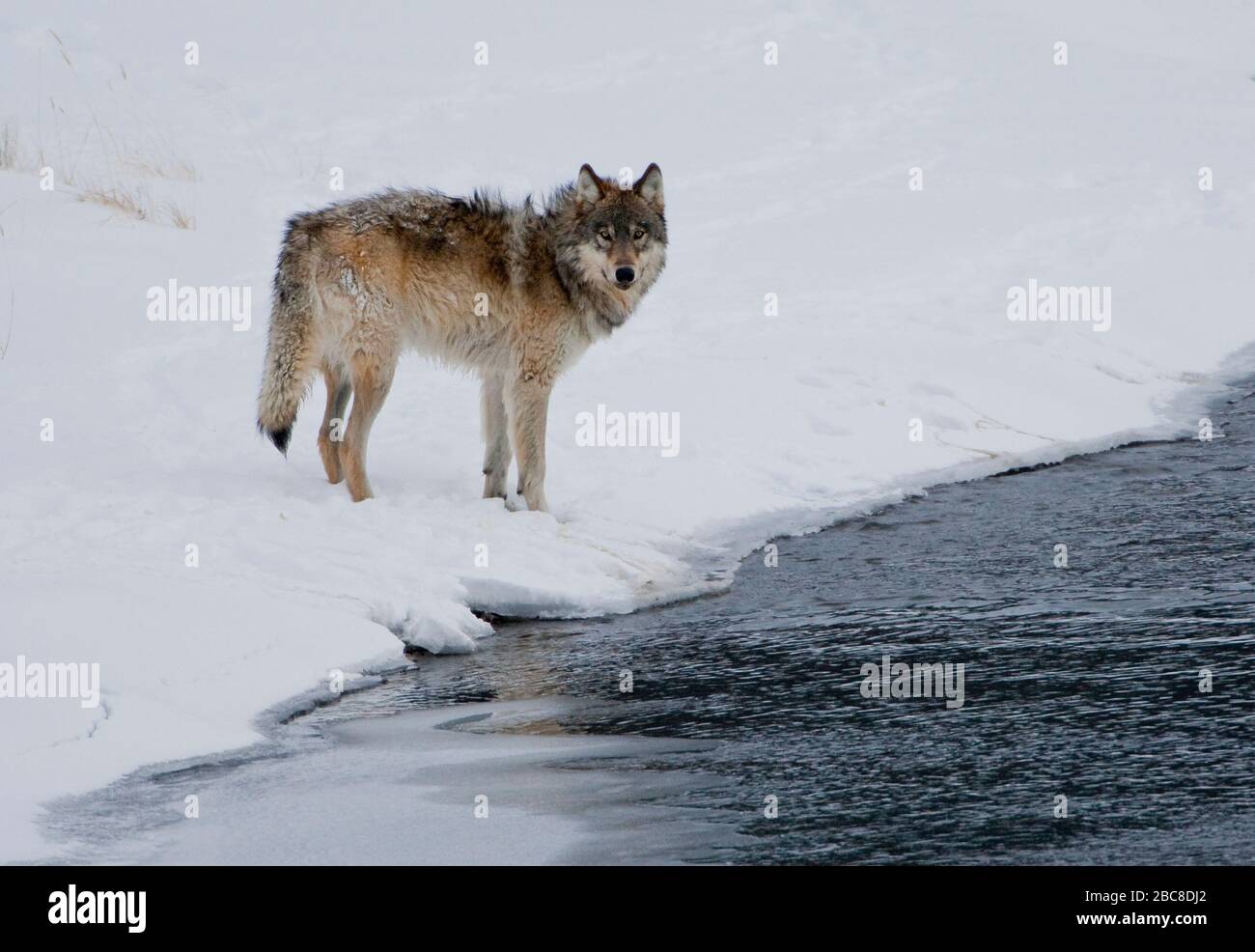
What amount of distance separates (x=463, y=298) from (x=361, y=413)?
34.2 inches

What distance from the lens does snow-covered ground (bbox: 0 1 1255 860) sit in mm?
6789

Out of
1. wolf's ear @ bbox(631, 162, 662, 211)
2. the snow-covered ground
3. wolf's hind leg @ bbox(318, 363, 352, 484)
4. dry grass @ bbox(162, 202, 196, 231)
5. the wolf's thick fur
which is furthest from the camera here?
dry grass @ bbox(162, 202, 196, 231)

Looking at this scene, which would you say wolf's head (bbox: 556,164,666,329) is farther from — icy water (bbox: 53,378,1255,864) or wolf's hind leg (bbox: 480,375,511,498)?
icy water (bbox: 53,378,1255,864)

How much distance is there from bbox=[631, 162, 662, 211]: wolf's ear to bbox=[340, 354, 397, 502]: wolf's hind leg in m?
1.76

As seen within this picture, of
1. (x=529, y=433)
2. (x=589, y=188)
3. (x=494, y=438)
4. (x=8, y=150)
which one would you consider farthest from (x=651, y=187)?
(x=8, y=150)

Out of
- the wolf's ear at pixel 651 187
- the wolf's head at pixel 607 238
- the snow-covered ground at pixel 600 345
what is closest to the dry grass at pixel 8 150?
the snow-covered ground at pixel 600 345

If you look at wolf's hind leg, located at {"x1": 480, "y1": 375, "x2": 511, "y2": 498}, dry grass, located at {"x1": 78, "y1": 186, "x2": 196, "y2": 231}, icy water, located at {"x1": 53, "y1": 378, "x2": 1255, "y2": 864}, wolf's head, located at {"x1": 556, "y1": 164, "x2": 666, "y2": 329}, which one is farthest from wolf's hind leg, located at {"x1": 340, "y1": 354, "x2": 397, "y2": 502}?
dry grass, located at {"x1": 78, "y1": 186, "x2": 196, "y2": 231}

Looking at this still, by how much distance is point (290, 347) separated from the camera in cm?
841

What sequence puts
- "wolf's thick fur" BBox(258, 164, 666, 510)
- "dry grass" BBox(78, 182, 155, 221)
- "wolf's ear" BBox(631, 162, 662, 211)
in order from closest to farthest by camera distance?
"wolf's thick fur" BBox(258, 164, 666, 510), "wolf's ear" BBox(631, 162, 662, 211), "dry grass" BBox(78, 182, 155, 221)

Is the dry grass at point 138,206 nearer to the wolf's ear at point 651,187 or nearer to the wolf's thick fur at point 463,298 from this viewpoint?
the wolf's thick fur at point 463,298

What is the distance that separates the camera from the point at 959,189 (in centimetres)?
1636
